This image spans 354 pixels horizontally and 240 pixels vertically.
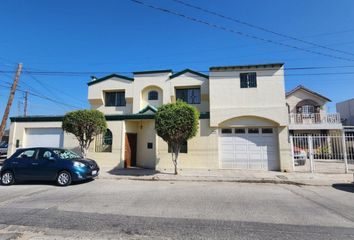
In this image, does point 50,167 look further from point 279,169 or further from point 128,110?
point 279,169

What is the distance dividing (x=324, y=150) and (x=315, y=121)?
444 inches

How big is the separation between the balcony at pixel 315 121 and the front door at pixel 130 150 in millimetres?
16174

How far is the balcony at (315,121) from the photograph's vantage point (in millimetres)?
21984

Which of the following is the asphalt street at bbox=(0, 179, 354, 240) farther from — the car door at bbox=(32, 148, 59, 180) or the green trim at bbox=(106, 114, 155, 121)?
the green trim at bbox=(106, 114, 155, 121)

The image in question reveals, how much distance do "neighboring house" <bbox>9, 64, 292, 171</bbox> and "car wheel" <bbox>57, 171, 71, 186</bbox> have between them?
505 centimetres

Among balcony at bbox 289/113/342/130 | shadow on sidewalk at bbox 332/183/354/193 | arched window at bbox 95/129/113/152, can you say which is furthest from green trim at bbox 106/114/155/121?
balcony at bbox 289/113/342/130

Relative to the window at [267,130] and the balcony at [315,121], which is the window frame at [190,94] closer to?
the window at [267,130]

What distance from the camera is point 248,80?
14.7m

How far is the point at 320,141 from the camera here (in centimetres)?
1364

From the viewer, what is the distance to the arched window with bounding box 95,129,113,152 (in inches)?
591

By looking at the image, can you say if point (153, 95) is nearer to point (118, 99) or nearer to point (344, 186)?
point (118, 99)

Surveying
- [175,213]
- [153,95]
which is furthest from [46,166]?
[153,95]

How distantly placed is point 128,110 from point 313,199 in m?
15.5

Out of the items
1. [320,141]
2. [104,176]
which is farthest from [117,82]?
[320,141]
